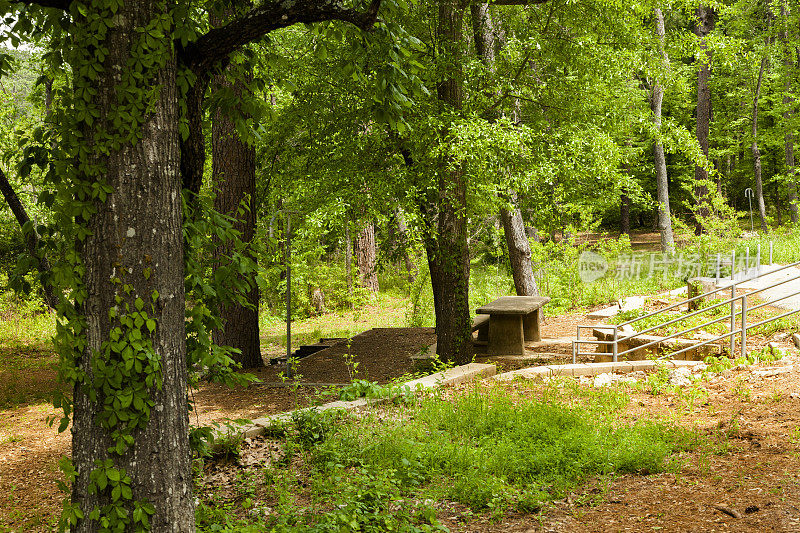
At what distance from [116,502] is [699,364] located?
785 cm

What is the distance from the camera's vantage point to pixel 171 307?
3.50 meters

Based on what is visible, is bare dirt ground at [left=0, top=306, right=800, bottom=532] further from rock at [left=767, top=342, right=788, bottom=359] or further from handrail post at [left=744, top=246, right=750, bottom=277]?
handrail post at [left=744, top=246, right=750, bottom=277]

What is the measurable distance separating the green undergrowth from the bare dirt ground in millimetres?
179

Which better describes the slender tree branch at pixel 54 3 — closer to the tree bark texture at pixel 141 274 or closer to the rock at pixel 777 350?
the tree bark texture at pixel 141 274

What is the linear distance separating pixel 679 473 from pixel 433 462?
1.94 m

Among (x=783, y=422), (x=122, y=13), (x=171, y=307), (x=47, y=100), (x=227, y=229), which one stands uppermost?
(x=47, y=100)

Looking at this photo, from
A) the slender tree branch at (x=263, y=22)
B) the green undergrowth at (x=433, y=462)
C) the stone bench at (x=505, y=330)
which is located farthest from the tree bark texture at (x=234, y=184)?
the slender tree branch at (x=263, y=22)

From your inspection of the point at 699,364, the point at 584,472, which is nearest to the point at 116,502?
the point at 584,472

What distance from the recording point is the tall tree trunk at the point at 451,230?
29.9 feet

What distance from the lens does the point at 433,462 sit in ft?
17.4

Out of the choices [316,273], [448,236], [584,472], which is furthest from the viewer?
[316,273]

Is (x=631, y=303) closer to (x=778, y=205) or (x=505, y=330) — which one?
(x=505, y=330)

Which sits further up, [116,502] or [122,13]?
[122,13]

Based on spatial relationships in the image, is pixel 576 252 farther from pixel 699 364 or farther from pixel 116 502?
pixel 116 502
